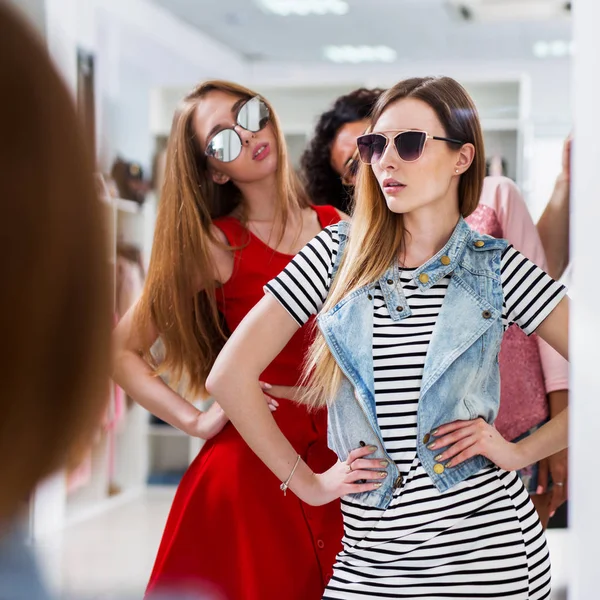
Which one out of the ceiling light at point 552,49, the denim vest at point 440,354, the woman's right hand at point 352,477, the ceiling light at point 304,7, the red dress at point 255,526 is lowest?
the red dress at point 255,526

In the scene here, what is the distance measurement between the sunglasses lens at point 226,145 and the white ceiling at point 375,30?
732 cm

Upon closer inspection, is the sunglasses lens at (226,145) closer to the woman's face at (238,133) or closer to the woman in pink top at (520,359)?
the woman's face at (238,133)

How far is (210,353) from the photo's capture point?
6.69 feet

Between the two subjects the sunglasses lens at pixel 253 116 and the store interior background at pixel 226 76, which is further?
the store interior background at pixel 226 76

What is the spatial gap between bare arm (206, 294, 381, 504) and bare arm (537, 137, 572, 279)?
0.90 m

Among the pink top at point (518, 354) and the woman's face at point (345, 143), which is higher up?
the woman's face at point (345, 143)

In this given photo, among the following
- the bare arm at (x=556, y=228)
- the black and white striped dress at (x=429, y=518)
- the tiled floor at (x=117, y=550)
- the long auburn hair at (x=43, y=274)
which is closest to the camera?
the long auburn hair at (x=43, y=274)

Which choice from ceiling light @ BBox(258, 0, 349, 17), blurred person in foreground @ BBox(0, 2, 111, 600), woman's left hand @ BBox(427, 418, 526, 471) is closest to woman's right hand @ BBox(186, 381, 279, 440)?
woman's left hand @ BBox(427, 418, 526, 471)

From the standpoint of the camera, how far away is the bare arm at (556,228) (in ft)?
7.30

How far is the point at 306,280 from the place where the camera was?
1.62 m

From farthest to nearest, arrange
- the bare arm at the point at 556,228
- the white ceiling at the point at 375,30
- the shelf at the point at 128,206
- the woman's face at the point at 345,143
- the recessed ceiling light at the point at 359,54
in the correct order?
the recessed ceiling light at the point at 359,54 < the white ceiling at the point at 375,30 < the shelf at the point at 128,206 < the woman's face at the point at 345,143 < the bare arm at the point at 556,228

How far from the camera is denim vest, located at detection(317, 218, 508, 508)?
150 cm

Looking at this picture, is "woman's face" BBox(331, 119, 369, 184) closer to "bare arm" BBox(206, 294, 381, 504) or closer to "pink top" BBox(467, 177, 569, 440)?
"pink top" BBox(467, 177, 569, 440)

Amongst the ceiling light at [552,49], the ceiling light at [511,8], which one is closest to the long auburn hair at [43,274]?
the ceiling light at [511,8]
